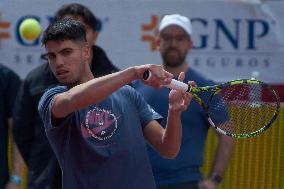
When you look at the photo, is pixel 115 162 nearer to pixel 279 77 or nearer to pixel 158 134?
pixel 158 134

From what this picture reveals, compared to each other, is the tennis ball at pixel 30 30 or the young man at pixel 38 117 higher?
the tennis ball at pixel 30 30

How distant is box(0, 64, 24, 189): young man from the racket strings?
147 centimetres

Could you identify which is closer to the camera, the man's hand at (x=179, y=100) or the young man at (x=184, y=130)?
the man's hand at (x=179, y=100)

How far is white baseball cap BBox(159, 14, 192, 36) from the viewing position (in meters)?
5.47

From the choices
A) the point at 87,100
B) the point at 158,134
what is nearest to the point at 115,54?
the point at 158,134

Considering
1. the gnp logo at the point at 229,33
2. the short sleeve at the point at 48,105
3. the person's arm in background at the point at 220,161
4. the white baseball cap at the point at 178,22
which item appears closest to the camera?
the short sleeve at the point at 48,105

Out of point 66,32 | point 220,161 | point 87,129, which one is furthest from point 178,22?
point 87,129

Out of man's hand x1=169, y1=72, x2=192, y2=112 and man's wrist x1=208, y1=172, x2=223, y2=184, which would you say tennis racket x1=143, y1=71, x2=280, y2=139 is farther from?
man's wrist x1=208, y1=172, x2=223, y2=184

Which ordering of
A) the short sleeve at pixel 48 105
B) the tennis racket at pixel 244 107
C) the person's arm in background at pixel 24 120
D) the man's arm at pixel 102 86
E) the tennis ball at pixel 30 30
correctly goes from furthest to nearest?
the tennis ball at pixel 30 30, the person's arm in background at pixel 24 120, the tennis racket at pixel 244 107, the short sleeve at pixel 48 105, the man's arm at pixel 102 86

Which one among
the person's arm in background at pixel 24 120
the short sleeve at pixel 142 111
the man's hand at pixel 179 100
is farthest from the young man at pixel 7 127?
the man's hand at pixel 179 100

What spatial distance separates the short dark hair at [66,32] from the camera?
3.61 meters

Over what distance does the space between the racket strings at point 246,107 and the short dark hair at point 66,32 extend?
0.88 m

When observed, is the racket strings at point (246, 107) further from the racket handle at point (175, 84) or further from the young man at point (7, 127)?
the young man at point (7, 127)

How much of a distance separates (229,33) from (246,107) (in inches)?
58.1
